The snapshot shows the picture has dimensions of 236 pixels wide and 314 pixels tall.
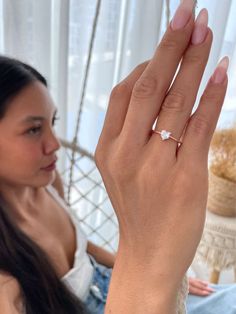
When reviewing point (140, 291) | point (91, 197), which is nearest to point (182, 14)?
point (140, 291)

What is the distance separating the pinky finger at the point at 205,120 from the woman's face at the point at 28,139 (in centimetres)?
50

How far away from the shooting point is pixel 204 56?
288 millimetres

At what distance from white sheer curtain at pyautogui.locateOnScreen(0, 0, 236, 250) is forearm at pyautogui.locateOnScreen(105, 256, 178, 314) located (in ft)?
2.03

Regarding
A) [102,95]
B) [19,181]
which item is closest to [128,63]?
[102,95]

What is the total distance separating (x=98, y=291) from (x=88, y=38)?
66 centimetres

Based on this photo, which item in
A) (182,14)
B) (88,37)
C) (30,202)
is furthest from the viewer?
(88,37)

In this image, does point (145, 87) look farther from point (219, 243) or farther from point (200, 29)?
point (219, 243)

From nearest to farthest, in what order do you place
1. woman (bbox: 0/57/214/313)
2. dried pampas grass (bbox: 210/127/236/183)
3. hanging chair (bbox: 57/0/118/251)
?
woman (bbox: 0/57/214/313) → dried pampas grass (bbox: 210/127/236/183) → hanging chair (bbox: 57/0/118/251)

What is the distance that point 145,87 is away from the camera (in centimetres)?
28

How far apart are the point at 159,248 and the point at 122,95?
142mm

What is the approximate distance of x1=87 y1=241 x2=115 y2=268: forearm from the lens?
38.1 inches

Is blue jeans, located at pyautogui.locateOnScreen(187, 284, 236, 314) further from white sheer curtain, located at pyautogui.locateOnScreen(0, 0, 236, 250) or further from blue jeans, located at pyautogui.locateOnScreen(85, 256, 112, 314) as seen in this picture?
white sheer curtain, located at pyautogui.locateOnScreen(0, 0, 236, 250)

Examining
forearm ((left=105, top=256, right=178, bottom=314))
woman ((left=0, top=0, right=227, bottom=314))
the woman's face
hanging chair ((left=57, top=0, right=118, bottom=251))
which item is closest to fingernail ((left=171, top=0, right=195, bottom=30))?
woman ((left=0, top=0, right=227, bottom=314))

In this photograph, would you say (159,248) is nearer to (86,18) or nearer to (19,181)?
(19,181)
